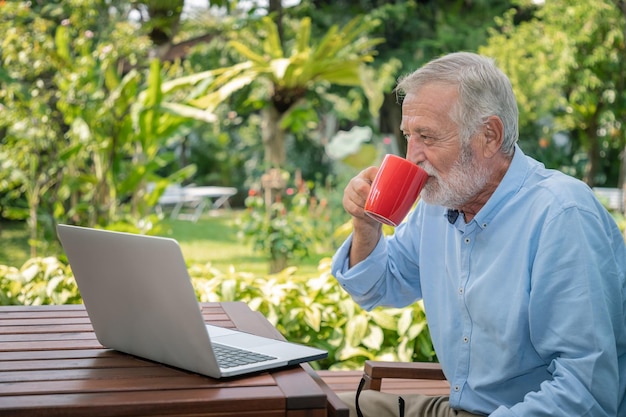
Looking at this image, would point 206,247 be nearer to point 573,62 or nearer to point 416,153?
point 573,62

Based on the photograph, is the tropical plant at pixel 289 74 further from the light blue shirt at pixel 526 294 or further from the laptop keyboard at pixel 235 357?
the laptop keyboard at pixel 235 357

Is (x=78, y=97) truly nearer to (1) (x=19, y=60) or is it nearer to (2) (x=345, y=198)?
(1) (x=19, y=60)

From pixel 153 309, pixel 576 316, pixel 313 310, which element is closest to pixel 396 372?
pixel 576 316

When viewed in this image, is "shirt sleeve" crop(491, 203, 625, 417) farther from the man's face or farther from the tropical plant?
the tropical plant

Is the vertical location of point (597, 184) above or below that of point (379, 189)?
below

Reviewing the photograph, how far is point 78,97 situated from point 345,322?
403 centimetres

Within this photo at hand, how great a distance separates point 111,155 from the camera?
6512mm

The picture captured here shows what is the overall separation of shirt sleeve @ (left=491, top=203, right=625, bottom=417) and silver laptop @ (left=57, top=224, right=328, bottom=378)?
1.44 ft

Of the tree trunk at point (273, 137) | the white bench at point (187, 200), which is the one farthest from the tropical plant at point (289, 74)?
the white bench at point (187, 200)

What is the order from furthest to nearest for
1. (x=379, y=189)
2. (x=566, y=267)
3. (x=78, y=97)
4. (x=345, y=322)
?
1. (x=78, y=97)
2. (x=345, y=322)
3. (x=379, y=189)
4. (x=566, y=267)

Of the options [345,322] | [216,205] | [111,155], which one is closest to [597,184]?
[216,205]

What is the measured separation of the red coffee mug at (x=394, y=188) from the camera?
1734 mm

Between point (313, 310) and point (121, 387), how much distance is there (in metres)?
1.74

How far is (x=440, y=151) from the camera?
5.97 feet
